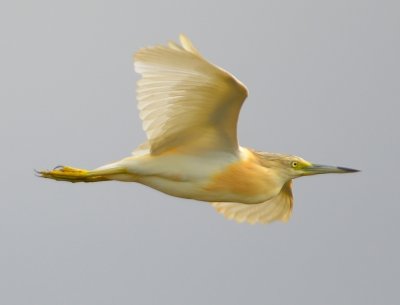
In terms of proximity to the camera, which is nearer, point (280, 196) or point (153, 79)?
point (153, 79)

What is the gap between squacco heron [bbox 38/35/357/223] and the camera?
14195 millimetres

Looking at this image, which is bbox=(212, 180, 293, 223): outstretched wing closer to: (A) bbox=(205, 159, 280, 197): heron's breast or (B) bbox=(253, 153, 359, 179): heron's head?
(B) bbox=(253, 153, 359, 179): heron's head

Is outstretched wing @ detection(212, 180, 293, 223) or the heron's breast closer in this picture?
the heron's breast

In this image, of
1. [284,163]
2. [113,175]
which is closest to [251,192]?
[284,163]

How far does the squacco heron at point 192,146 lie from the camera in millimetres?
14195

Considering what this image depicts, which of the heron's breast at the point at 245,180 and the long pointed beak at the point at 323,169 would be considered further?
the long pointed beak at the point at 323,169

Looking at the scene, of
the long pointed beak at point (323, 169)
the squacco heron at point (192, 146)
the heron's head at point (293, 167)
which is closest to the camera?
the squacco heron at point (192, 146)

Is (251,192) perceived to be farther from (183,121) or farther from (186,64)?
(186,64)

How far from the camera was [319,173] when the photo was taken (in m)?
16.4

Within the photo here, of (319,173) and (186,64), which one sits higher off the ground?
(186,64)

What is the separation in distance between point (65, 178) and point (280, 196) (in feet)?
11.2

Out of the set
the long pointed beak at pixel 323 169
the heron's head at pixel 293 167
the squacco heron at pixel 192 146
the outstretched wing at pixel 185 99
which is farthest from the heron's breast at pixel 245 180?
the long pointed beak at pixel 323 169

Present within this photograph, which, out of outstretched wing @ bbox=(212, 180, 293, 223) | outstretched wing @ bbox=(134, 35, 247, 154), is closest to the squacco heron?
outstretched wing @ bbox=(134, 35, 247, 154)

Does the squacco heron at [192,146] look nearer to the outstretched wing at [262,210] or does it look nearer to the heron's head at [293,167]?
the heron's head at [293,167]
